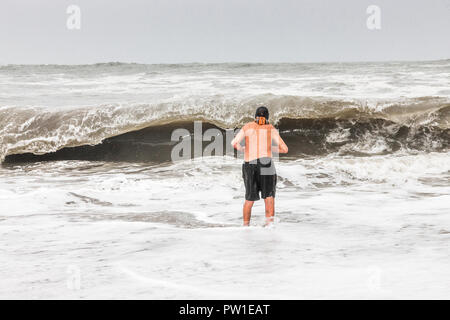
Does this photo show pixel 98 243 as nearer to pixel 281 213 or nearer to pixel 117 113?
pixel 281 213

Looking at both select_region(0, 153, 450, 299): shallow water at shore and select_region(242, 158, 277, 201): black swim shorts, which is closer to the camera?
A: select_region(0, 153, 450, 299): shallow water at shore

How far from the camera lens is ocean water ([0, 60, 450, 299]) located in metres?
3.69

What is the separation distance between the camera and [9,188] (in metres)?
8.62

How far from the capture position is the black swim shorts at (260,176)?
5520mm

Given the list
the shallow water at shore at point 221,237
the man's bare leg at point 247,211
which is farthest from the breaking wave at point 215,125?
the man's bare leg at point 247,211

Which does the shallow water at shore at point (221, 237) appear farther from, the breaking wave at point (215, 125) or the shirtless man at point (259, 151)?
the breaking wave at point (215, 125)

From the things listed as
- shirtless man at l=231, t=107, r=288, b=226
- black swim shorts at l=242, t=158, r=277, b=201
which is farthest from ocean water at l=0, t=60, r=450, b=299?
shirtless man at l=231, t=107, r=288, b=226

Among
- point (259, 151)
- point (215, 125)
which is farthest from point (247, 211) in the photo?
point (215, 125)

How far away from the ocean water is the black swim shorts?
386 mm

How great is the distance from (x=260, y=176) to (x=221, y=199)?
2.22m

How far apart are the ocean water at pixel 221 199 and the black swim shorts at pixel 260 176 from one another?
1.27 feet

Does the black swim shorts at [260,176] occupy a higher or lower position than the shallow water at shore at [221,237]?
higher

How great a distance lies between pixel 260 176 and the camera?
5535 mm

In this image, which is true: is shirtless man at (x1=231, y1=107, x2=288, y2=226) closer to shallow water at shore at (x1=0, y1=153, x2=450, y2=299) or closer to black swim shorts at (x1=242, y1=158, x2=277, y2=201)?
black swim shorts at (x1=242, y1=158, x2=277, y2=201)
